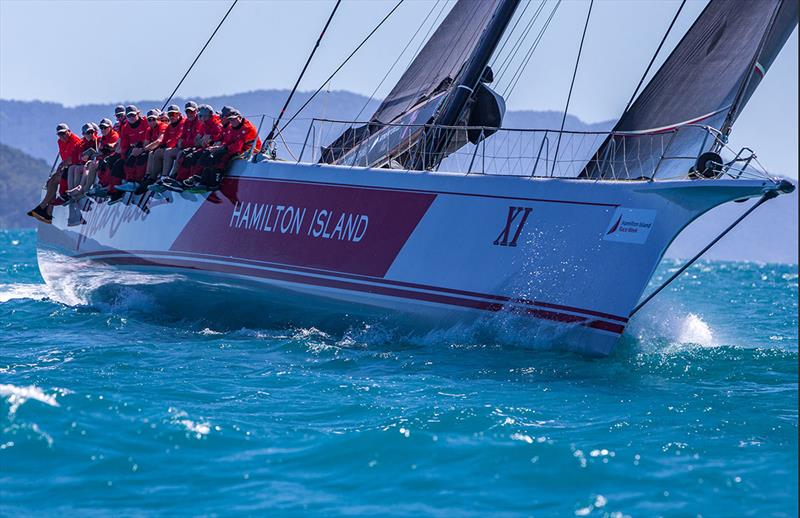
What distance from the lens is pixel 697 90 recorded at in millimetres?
9547

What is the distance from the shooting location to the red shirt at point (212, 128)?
11977mm

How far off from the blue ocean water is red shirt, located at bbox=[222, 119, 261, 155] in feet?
7.70

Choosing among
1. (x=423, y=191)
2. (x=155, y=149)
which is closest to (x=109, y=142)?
(x=155, y=149)

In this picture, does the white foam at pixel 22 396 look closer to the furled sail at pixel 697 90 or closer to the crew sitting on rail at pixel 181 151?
the furled sail at pixel 697 90

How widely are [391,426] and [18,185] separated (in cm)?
13268

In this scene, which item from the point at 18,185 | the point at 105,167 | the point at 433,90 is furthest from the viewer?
the point at 18,185

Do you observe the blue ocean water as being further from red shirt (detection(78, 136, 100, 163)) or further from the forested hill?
the forested hill

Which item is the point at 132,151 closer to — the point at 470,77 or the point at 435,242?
the point at 470,77

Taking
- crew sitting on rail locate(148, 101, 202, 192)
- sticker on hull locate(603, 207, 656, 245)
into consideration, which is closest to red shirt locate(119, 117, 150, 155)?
crew sitting on rail locate(148, 101, 202, 192)

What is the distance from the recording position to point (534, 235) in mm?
9336

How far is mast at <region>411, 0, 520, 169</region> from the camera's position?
35.1 ft

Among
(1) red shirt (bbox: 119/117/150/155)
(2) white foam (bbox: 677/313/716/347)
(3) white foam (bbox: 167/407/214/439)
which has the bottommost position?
(3) white foam (bbox: 167/407/214/439)

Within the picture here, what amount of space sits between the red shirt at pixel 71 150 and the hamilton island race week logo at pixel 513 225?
695 centimetres

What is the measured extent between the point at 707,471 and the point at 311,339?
5139 mm
